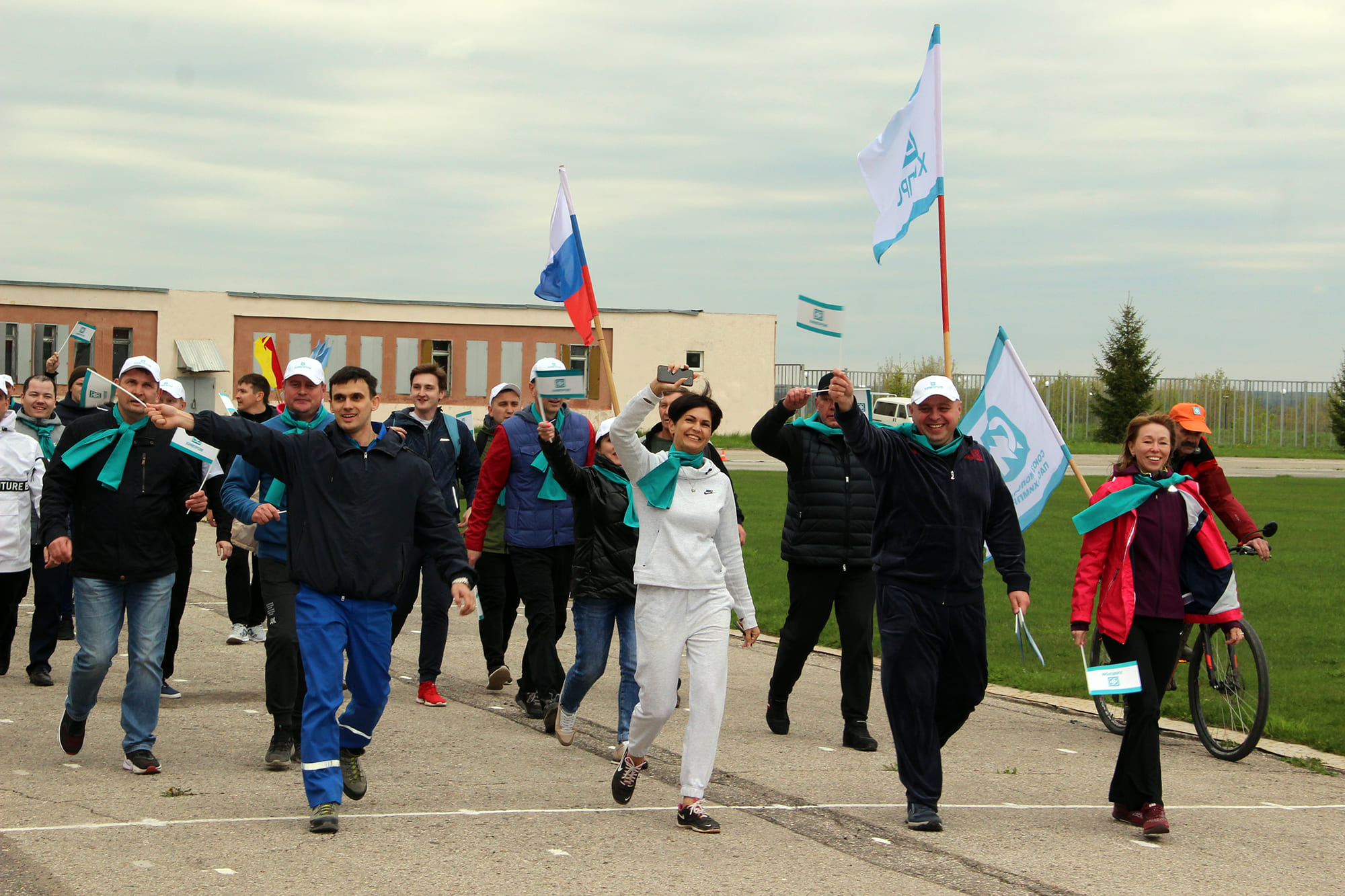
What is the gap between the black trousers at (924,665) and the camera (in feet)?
20.3

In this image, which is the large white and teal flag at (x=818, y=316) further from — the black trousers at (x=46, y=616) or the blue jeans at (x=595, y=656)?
the black trousers at (x=46, y=616)

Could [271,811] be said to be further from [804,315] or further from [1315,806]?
[1315,806]

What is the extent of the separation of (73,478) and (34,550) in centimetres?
347

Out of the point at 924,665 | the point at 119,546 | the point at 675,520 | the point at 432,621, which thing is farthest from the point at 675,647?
the point at 432,621

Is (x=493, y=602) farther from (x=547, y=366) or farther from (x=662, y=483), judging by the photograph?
(x=662, y=483)

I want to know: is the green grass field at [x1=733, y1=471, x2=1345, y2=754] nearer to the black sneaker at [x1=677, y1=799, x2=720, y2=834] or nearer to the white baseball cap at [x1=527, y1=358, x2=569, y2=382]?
the black sneaker at [x1=677, y1=799, x2=720, y2=834]

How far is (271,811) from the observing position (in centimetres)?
600

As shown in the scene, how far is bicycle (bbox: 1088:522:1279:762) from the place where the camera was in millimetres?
7777

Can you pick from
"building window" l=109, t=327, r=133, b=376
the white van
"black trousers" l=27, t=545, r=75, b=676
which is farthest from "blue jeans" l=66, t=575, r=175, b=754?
"building window" l=109, t=327, r=133, b=376

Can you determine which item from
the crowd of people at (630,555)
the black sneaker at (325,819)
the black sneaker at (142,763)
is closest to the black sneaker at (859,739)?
the crowd of people at (630,555)

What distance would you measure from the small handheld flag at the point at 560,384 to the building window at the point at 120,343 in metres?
55.3

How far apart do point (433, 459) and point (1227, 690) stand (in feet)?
16.2

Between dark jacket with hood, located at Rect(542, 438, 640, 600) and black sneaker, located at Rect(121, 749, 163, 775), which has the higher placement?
dark jacket with hood, located at Rect(542, 438, 640, 600)

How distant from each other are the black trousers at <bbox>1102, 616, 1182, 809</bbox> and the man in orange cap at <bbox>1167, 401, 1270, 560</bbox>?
2.51 meters
